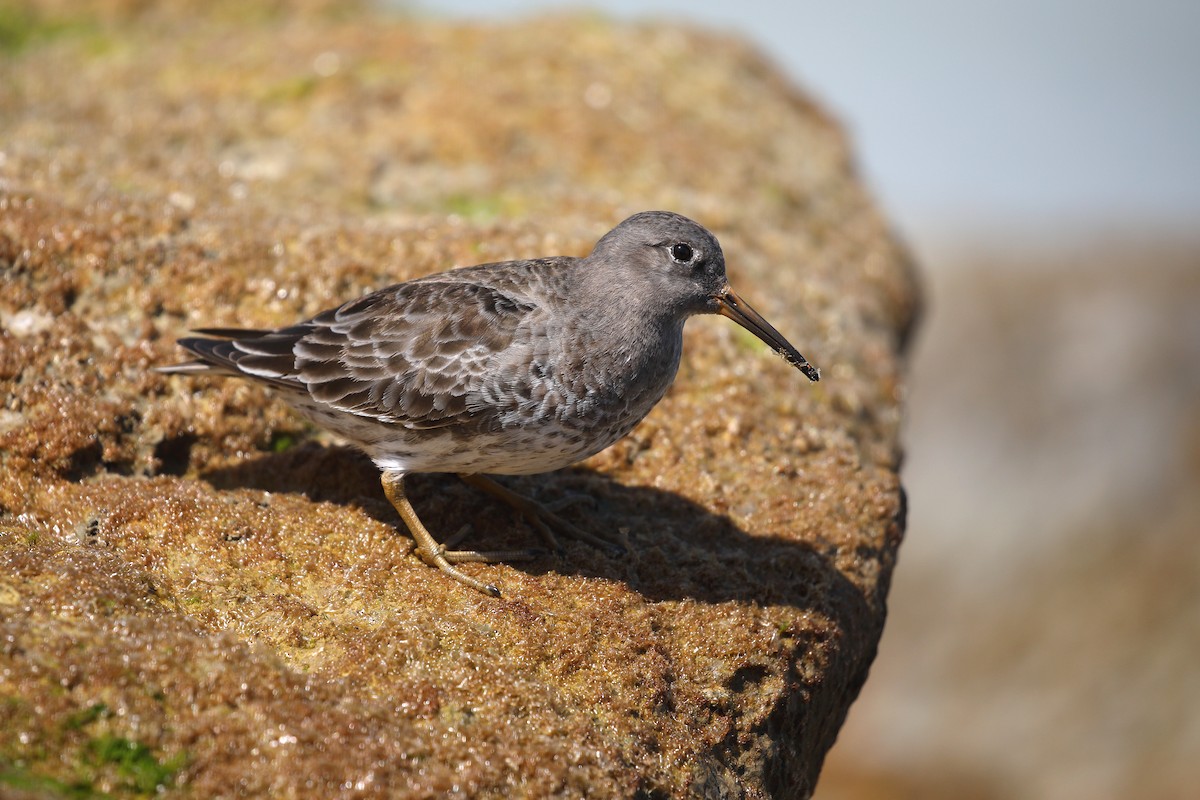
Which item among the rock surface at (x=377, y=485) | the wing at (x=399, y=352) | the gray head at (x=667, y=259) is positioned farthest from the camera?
the gray head at (x=667, y=259)

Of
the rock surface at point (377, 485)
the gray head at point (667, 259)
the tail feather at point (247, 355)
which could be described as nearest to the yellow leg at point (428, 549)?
the rock surface at point (377, 485)

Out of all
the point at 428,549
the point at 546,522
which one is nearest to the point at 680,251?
the point at 546,522

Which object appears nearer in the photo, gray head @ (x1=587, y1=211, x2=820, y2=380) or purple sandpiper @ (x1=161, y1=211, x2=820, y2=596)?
purple sandpiper @ (x1=161, y1=211, x2=820, y2=596)

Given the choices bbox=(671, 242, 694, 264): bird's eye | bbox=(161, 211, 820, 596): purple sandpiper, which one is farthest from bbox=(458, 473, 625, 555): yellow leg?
bbox=(671, 242, 694, 264): bird's eye

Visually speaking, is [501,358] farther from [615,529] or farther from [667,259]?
[615,529]

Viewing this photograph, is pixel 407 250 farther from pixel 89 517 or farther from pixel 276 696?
pixel 276 696

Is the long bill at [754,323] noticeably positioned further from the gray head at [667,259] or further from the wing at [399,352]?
the wing at [399,352]

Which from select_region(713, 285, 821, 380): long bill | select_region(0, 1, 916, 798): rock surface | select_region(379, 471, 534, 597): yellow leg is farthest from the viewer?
select_region(713, 285, 821, 380): long bill

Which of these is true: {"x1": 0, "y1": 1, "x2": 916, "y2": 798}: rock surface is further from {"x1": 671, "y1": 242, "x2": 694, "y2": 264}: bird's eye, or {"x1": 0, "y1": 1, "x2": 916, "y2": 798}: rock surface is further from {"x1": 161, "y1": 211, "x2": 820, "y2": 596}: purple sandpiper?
{"x1": 671, "y1": 242, "x2": 694, "y2": 264}: bird's eye
